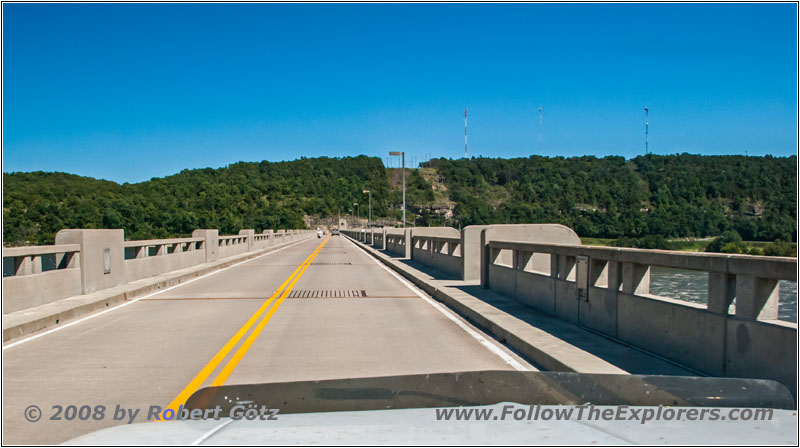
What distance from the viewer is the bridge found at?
574cm

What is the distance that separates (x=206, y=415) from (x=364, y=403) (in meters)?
1.12

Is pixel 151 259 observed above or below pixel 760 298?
below

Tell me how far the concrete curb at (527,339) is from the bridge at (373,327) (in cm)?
3

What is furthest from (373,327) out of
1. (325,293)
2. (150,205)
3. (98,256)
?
(150,205)

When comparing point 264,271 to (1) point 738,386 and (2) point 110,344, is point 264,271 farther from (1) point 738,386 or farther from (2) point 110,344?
(1) point 738,386

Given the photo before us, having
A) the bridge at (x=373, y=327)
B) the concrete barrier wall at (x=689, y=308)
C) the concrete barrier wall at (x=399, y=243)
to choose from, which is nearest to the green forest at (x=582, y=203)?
the concrete barrier wall at (x=399, y=243)

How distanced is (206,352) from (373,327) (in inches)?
122

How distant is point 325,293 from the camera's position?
1639 centimetres

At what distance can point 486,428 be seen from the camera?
11.8 feet

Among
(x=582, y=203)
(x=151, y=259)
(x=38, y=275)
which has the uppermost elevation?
(x=582, y=203)

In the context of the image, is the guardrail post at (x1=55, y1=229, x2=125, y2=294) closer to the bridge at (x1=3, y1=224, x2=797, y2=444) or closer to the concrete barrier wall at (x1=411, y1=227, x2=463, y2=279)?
the bridge at (x1=3, y1=224, x2=797, y2=444)

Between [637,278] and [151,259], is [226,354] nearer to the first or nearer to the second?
[637,278]

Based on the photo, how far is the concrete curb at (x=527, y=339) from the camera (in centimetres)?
670

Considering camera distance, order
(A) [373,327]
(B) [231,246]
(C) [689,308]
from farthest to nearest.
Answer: (B) [231,246] < (A) [373,327] < (C) [689,308]
